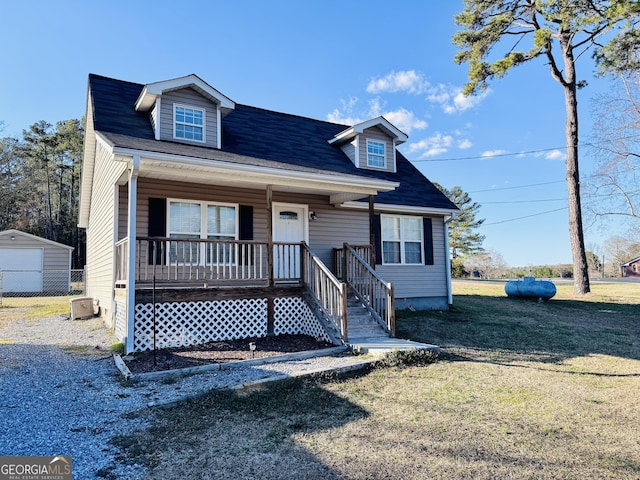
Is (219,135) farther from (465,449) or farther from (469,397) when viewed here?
(465,449)

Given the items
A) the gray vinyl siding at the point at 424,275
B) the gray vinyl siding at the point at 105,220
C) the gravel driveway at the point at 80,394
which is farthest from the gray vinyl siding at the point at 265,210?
the gravel driveway at the point at 80,394

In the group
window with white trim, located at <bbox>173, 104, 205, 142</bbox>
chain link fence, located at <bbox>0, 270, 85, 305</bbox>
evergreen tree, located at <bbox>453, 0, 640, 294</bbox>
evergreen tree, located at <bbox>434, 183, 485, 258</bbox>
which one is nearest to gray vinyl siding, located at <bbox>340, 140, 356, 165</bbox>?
window with white trim, located at <bbox>173, 104, 205, 142</bbox>

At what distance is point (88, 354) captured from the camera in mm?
6961

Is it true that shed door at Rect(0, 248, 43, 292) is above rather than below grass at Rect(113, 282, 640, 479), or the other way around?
above

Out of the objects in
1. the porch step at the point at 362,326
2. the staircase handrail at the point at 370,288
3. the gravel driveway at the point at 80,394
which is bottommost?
the gravel driveway at the point at 80,394

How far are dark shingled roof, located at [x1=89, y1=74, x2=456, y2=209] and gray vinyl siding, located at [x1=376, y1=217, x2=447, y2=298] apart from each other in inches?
42.4

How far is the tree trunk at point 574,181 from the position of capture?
618 inches

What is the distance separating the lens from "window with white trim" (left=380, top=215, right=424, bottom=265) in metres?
11.8

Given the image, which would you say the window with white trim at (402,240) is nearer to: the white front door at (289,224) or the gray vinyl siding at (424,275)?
the gray vinyl siding at (424,275)

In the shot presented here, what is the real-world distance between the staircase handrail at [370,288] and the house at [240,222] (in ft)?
0.12

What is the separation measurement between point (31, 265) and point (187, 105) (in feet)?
50.9

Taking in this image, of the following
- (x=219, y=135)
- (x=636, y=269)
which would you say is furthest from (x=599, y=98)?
(x=636, y=269)

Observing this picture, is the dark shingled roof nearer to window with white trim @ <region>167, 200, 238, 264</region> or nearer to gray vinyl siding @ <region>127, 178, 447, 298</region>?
gray vinyl siding @ <region>127, 178, 447, 298</region>

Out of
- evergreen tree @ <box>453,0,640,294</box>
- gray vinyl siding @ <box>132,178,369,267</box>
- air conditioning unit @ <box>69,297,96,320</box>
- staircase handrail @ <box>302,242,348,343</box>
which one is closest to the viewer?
staircase handrail @ <box>302,242,348,343</box>
